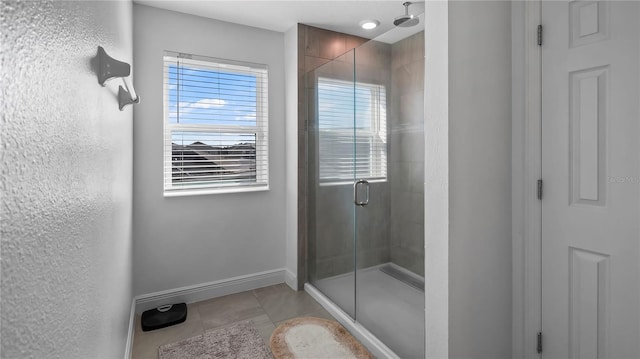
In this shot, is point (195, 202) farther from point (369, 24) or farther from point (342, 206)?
point (369, 24)

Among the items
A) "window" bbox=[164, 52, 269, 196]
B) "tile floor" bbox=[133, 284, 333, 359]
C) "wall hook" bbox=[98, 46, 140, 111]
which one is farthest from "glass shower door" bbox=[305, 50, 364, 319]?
"wall hook" bbox=[98, 46, 140, 111]

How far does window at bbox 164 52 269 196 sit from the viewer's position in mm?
2600

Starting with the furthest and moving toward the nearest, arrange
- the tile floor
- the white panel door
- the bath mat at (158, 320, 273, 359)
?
the tile floor < the bath mat at (158, 320, 273, 359) < the white panel door

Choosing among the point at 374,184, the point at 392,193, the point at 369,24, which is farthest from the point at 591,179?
the point at 369,24

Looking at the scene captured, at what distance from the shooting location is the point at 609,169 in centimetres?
130

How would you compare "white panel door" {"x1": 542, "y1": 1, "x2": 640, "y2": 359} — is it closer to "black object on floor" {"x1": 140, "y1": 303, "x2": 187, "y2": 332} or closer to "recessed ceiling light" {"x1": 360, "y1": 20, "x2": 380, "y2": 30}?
"recessed ceiling light" {"x1": 360, "y1": 20, "x2": 380, "y2": 30}

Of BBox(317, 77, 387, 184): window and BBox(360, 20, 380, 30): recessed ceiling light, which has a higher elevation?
BBox(360, 20, 380, 30): recessed ceiling light

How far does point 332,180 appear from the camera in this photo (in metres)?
2.57

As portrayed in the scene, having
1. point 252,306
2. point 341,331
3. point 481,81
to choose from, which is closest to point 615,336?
point 481,81

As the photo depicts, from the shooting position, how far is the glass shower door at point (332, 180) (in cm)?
240

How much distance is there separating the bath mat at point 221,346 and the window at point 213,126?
112 centimetres

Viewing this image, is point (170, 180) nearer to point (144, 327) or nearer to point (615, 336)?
point (144, 327)

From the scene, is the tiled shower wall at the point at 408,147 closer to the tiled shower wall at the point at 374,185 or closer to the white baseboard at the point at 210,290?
the tiled shower wall at the point at 374,185

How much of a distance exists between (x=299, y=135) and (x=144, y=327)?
1.88 m
